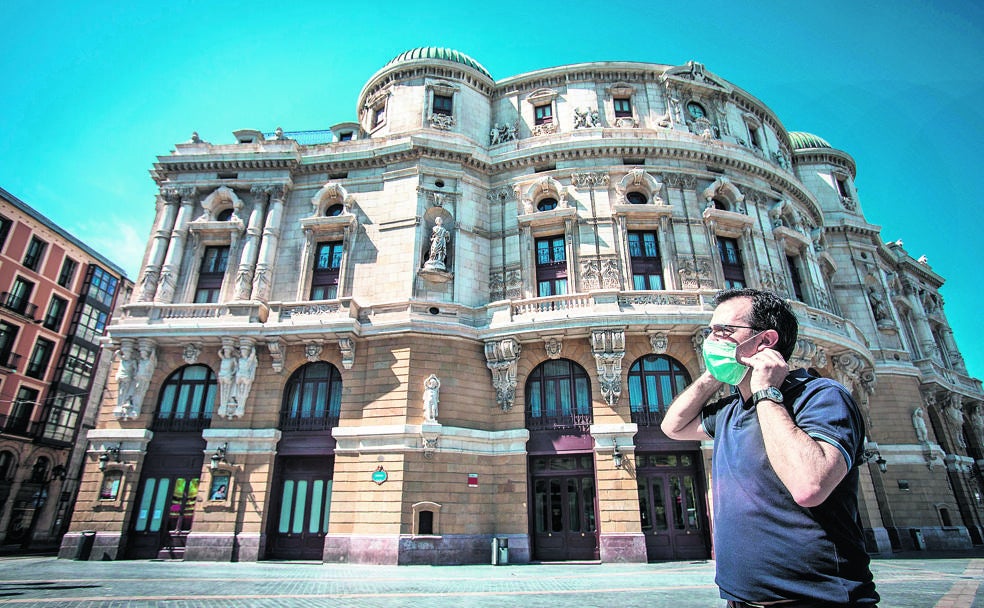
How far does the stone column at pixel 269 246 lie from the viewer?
83.9 ft

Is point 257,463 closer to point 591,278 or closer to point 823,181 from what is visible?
point 591,278

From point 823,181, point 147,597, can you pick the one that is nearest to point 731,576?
point 147,597

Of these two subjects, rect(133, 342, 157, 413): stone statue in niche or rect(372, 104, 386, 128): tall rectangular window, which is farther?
rect(372, 104, 386, 128): tall rectangular window

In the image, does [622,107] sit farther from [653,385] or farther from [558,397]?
[558,397]

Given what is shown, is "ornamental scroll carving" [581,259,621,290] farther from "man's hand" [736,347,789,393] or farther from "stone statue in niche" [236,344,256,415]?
"man's hand" [736,347,789,393]

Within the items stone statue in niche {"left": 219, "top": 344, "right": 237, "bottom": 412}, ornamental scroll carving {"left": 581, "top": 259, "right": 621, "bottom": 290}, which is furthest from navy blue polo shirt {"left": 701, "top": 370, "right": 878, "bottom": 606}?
stone statue in niche {"left": 219, "top": 344, "right": 237, "bottom": 412}

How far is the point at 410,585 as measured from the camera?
14109mm

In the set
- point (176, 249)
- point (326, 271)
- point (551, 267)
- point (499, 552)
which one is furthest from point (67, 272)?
point (499, 552)

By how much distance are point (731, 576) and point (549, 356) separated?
20.6 meters

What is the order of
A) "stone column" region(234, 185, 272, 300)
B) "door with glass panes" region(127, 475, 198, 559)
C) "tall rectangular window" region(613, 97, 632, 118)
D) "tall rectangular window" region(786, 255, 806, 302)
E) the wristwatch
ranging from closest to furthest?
the wristwatch, "door with glass panes" region(127, 475, 198, 559), "stone column" region(234, 185, 272, 300), "tall rectangular window" region(786, 255, 806, 302), "tall rectangular window" region(613, 97, 632, 118)

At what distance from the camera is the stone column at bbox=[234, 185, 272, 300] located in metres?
25.5

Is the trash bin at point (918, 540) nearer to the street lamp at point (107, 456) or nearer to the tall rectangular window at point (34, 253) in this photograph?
the street lamp at point (107, 456)

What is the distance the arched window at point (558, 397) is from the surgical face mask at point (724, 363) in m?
19.5

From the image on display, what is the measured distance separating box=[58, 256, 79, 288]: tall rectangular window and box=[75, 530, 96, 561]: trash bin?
2686 cm
